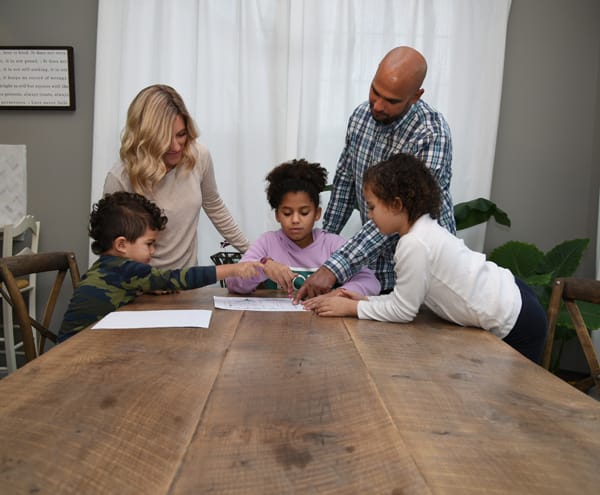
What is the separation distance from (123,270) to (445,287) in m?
0.88

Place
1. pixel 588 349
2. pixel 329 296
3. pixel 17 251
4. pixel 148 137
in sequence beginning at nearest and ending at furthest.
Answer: pixel 588 349 → pixel 329 296 → pixel 148 137 → pixel 17 251

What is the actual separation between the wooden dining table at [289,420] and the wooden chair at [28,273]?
471mm

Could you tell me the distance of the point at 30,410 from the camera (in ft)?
2.33

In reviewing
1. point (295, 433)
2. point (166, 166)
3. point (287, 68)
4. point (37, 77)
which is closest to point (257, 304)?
point (166, 166)

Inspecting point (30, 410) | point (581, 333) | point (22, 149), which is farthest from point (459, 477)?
point (22, 149)

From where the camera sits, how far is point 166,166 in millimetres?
1912

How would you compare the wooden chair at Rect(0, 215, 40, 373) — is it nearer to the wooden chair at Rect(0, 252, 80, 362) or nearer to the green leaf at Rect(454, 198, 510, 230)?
the wooden chair at Rect(0, 252, 80, 362)

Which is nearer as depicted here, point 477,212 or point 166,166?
point 166,166

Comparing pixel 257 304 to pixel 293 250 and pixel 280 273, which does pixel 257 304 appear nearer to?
pixel 280 273

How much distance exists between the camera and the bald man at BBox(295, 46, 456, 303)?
161 centimetres

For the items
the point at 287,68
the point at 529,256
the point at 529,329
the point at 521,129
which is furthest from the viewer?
the point at 521,129

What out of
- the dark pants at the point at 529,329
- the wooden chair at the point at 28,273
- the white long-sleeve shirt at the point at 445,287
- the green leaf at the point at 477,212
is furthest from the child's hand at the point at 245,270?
the green leaf at the point at 477,212

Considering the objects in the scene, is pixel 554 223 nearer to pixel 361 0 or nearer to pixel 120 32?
pixel 361 0

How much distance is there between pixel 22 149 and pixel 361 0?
202 cm
